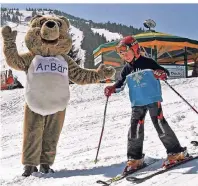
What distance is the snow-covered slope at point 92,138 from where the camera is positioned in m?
4.34

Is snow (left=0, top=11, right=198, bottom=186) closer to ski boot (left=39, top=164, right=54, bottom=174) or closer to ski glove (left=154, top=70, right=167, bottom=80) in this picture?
ski boot (left=39, top=164, right=54, bottom=174)

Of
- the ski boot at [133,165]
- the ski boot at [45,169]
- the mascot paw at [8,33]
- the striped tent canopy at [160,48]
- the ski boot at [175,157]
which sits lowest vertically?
the ski boot at [45,169]

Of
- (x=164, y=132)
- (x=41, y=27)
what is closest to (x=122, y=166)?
(x=164, y=132)

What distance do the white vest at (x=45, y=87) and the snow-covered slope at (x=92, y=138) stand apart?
77cm

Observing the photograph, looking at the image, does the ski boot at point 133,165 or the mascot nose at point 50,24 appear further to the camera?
the mascot nose at point 50,24

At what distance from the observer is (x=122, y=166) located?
4648 millimetres

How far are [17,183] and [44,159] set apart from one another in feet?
1.86

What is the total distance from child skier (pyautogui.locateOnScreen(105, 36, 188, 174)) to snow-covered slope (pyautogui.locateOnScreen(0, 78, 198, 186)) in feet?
0.71

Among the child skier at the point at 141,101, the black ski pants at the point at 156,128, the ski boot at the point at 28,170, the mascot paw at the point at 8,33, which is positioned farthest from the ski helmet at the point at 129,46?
the ski boot at the point at 28,170

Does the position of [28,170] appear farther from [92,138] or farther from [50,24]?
[92,138]

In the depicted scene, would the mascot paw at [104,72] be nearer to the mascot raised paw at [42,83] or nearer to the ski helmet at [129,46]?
the mascot raised paw at [42,83]

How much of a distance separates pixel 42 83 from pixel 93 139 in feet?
6.47

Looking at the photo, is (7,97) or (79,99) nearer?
(79,99)

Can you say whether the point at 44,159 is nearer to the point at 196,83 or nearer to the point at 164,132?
the point at 164,132
